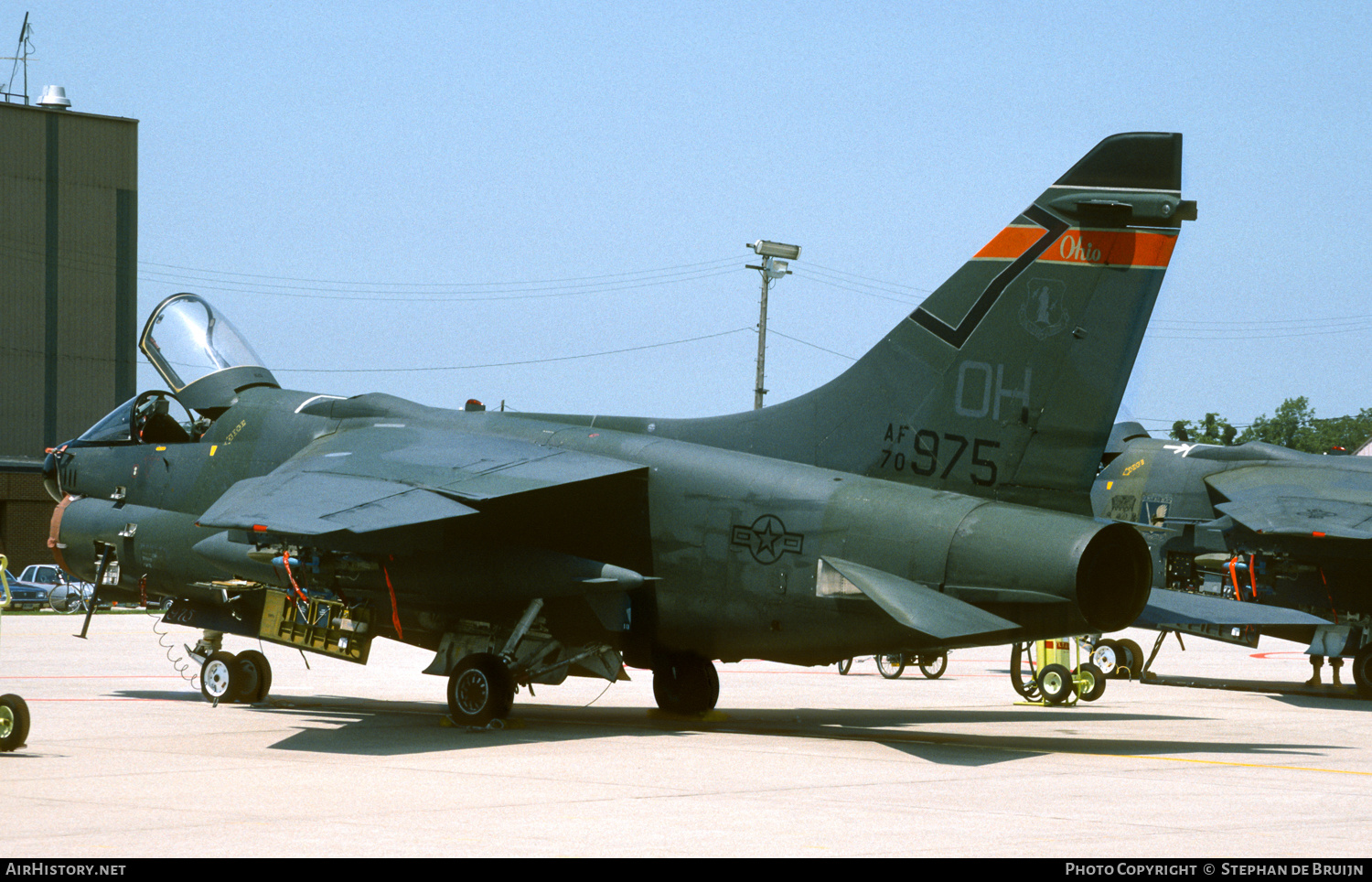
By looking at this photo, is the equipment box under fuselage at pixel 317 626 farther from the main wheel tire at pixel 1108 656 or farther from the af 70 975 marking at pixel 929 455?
the main wheel tire at pixel 1108 656

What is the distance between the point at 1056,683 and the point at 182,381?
12159 mm

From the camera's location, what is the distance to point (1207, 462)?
77.9 ft

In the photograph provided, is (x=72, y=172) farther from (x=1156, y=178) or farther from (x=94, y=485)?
(x=1156, y=178)

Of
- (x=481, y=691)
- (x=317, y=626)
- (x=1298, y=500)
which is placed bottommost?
(x=481, y=691)

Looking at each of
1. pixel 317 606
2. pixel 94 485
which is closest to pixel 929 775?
pixel 317 606

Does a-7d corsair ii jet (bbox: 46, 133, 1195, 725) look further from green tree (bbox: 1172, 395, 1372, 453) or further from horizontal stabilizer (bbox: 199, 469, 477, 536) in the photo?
green tree (bbox: 1172, 395, 1372, 453)

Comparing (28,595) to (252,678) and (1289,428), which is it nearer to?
(252,678)

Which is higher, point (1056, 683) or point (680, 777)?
point (680, 777)

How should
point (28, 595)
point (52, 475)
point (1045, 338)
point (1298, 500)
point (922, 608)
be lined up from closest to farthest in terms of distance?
point (922, 608) < point (1045, 338) < point (52, 475) < point (1298, 500) < point (28, 595)

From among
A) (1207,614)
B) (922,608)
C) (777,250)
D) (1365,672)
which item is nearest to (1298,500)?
(1365,672)

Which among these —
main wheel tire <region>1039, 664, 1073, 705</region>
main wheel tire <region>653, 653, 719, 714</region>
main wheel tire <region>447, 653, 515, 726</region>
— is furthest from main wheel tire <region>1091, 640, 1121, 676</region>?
main wheel tire <region>447, 653, 515, 726</region>

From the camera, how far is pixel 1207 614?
1420 cm

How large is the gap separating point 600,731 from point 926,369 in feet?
15.9

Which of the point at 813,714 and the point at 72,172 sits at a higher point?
the point at 72,172
